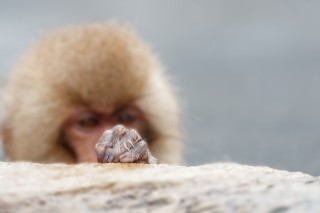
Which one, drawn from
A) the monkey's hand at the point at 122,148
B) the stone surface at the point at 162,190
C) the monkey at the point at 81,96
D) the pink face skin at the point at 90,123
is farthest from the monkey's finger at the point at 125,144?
the pink face skin at the point at 90,123

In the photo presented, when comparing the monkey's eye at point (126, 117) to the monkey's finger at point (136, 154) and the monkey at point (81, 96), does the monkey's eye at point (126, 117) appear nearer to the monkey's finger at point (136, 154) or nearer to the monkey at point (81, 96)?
the monkey at point (81, 96)

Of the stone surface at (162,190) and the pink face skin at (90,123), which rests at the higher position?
the pink face skin at (90,123)

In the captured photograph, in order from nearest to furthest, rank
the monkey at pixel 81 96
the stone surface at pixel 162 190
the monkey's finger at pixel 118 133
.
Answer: the stone surface at pixel 162 190, the monkey's finger at pixel 118 133, the monkey at pixel 81 96

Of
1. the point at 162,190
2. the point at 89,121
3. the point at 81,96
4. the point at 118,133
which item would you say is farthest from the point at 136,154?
the point at 89,121

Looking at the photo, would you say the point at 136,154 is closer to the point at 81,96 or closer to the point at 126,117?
the point at 81,96

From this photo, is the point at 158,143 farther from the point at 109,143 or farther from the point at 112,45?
the point at 109,143
